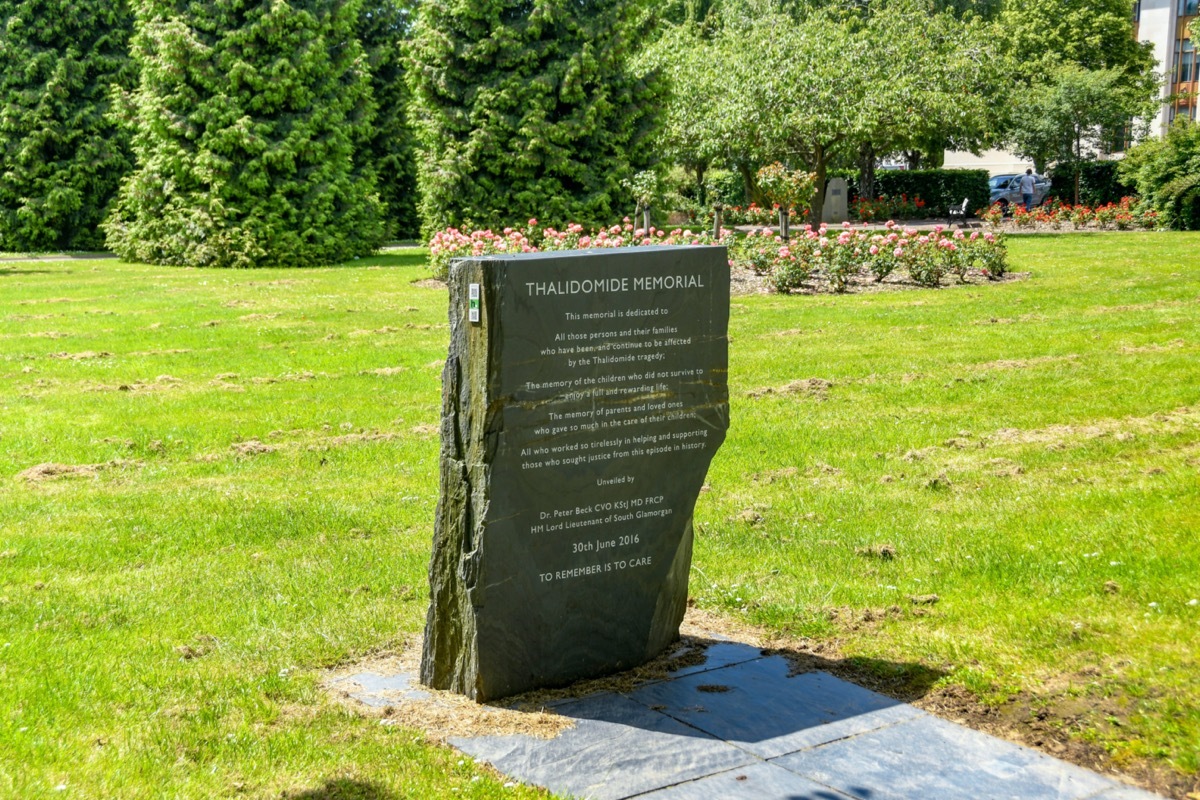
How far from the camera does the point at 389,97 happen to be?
34.4 m

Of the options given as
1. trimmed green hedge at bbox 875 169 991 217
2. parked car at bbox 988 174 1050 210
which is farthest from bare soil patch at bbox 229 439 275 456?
trimmed green hedge at bbox 875 169 991 217

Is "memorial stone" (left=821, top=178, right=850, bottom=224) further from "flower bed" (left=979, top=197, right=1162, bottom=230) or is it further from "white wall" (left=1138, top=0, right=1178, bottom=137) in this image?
"white wall" (left=1138, top=0, right=1178, bottom=137)

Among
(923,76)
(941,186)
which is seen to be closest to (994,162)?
(941,186)

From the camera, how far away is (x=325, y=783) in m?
4.42

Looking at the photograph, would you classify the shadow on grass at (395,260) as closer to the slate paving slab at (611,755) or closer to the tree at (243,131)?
the tree at (243,131)

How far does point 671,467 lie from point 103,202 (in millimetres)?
31870

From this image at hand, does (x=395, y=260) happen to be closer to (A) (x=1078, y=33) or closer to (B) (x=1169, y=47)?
(A) (x=1078, y=33)

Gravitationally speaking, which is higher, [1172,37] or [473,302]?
[1172,37]

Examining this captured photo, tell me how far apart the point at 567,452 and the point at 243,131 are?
23256mm

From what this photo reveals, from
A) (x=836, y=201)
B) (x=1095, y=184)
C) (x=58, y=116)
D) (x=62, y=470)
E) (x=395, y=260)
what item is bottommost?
(x=62, y=470)

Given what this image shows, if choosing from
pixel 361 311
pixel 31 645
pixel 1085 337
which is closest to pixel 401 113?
pixel 361 311

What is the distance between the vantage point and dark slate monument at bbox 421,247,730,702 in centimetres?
Result: 492

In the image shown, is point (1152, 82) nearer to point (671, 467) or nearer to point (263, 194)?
point (263, 194)

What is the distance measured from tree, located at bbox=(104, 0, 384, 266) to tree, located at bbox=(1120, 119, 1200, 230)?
1961 cm
